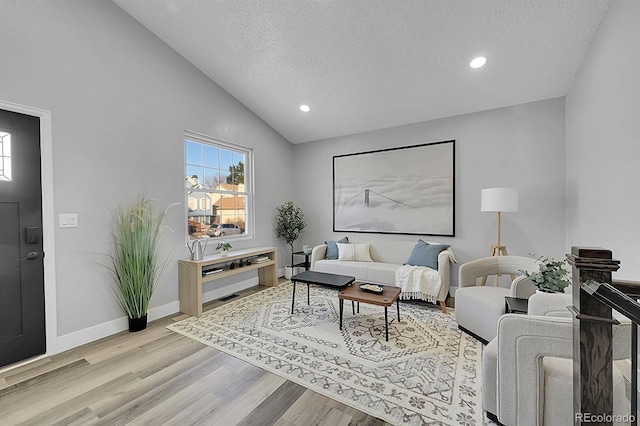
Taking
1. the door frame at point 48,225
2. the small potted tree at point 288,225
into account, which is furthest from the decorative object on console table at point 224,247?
the door frame at point 48,225

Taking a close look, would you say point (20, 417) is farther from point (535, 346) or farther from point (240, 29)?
point (240, 29)

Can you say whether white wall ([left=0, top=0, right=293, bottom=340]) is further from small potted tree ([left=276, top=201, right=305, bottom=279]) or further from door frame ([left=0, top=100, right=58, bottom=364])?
small potted tree ([left=276, top=201, right=305, bottom=279])

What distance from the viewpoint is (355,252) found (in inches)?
175

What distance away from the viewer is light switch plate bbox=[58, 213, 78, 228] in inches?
98.6

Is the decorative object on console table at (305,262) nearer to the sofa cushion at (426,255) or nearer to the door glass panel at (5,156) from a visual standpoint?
the sofa cushion at (426,255)

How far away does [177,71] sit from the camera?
3.50m

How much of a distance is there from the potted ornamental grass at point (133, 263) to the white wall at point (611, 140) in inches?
165

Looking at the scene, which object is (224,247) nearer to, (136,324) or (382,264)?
(136,324)

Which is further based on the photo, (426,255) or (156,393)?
(426,255)

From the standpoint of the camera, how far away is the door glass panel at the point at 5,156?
2.21 m

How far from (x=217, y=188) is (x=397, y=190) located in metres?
2.83

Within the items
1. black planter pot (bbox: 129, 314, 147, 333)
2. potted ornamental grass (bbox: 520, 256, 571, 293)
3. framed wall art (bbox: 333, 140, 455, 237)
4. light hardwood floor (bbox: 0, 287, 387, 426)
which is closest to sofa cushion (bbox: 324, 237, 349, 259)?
framed wall art (bbox: 333, 140, 455, 237)

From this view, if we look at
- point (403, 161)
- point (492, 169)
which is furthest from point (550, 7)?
point (403, 161)

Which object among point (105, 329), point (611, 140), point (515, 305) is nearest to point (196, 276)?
point (105, 329)
